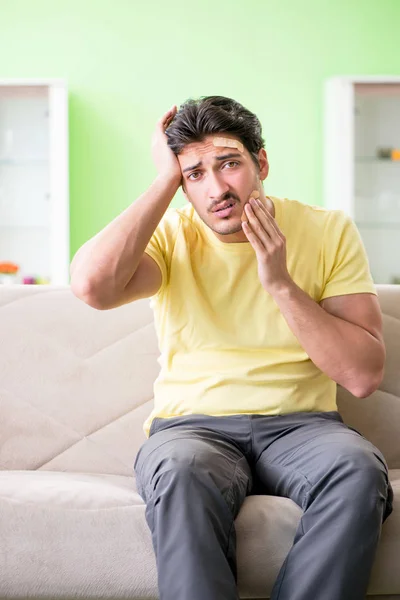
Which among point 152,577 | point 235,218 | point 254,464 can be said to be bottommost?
point 152,577

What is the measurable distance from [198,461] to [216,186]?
58cm

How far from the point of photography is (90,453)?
73.0 inches

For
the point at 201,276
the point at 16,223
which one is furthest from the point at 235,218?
the point at 16,223

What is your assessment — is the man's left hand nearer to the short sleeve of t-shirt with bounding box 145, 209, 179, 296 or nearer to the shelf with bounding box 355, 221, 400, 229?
the short sleeve of t-shirt with bounding box 145, 209, 179, 296

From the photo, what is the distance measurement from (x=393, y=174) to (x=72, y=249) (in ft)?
6.21

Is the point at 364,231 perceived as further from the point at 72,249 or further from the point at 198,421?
the point at 198,421

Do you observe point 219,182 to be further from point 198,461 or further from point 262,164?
point 198,461

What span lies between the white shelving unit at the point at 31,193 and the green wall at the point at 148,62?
0.18m

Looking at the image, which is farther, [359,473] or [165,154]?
[165,154]

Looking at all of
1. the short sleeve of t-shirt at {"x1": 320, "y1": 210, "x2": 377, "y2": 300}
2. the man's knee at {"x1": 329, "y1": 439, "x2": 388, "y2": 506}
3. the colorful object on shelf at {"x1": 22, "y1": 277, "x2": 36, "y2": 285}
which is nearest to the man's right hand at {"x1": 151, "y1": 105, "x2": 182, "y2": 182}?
the short sleeve of t-shirt at {"x1": 320, "y1": 210, "x2": 377, "y2": 300}

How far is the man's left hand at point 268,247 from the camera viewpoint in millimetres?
1601

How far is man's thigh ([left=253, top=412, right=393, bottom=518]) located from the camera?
54.6 inches

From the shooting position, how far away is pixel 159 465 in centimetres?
142

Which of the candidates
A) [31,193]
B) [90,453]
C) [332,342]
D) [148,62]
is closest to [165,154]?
[332,342]
